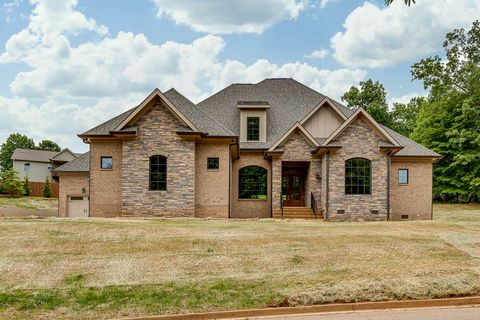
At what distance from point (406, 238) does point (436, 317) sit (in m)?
7.32

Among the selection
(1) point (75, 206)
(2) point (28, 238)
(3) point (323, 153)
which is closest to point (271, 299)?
(2) point (28, 238)

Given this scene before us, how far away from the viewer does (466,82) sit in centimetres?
3678

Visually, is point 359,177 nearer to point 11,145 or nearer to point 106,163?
point 106,163

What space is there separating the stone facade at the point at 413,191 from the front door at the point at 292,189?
541 centimetres

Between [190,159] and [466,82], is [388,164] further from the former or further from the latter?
[466,82]

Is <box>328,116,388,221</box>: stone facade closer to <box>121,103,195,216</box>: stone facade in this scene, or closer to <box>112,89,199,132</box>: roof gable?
<box>121,103,195,216</box>: stone facade

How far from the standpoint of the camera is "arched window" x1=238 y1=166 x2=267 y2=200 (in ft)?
83.1

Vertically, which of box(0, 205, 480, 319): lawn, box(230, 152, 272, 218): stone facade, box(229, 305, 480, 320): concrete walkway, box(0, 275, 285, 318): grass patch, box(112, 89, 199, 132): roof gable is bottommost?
→ box(229, 305, 480, 320): concrete walkway

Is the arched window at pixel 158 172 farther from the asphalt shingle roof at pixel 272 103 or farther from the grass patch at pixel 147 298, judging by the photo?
the grass patch at pixel 147 298

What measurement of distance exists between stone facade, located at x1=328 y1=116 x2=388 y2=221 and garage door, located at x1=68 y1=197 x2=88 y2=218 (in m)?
14.3

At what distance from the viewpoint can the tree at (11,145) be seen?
92.1 meters

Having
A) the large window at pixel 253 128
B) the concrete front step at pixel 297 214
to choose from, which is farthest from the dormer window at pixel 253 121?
the concrete front step at pixel 297 214

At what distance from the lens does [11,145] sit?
93.9m

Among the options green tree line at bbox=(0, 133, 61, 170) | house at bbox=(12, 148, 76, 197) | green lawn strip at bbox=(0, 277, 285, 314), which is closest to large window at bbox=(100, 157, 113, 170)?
green lawn strip at bbox=(0, 277, 285, 314)
